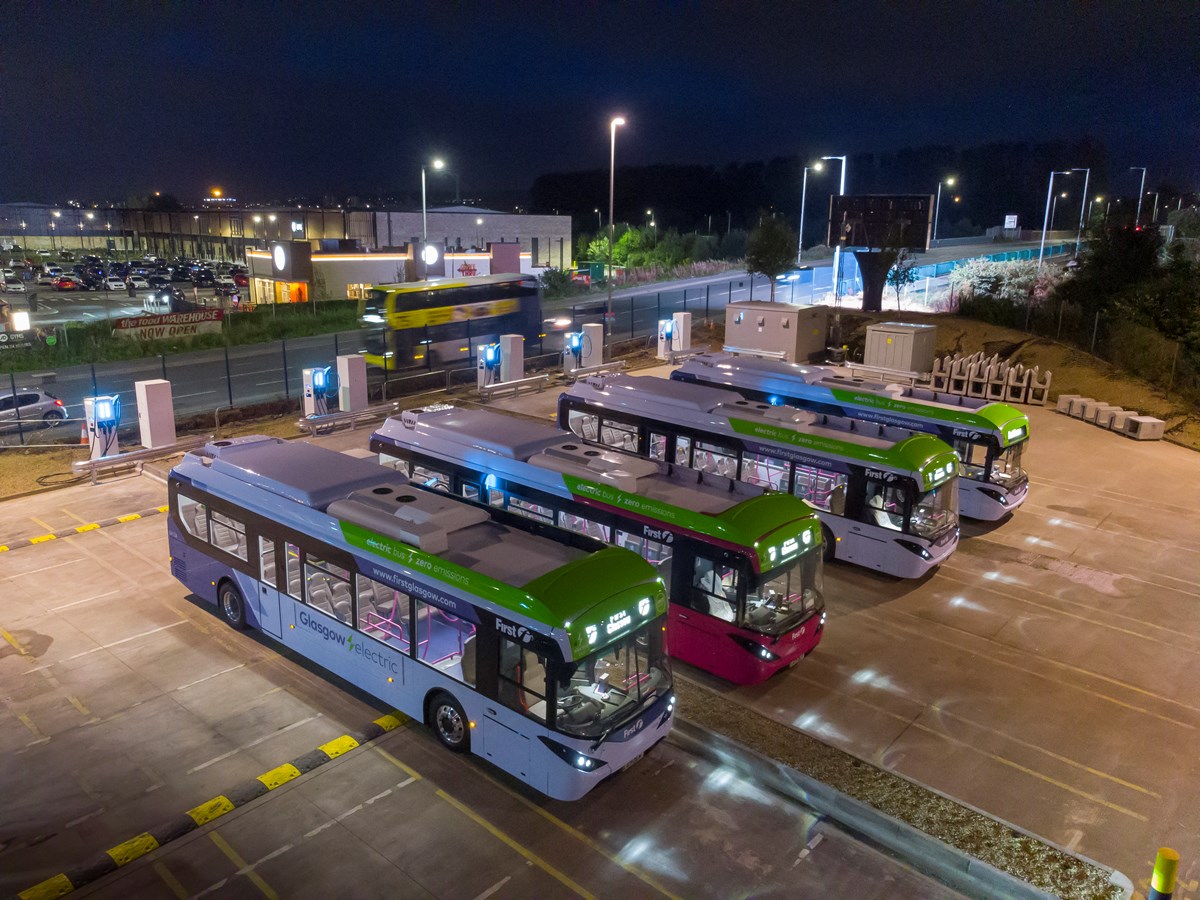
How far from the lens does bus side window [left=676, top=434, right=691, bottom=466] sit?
698 inches

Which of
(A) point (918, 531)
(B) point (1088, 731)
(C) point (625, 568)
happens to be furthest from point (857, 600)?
(C) point (625, 568)

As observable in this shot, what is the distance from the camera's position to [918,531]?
582 inches

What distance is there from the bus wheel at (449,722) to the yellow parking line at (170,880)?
9.86ft

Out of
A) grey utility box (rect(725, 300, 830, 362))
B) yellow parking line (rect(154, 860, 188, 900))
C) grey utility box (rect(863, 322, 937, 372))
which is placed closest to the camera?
yellow parking line (rect(154, 860, 188, 900))

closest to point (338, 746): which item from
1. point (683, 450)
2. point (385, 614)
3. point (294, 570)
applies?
point (385, 614)

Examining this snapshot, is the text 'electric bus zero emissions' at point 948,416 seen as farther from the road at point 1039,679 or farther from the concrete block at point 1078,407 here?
the concrete block at point 1078,407

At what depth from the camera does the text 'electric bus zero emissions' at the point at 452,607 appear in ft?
28.5

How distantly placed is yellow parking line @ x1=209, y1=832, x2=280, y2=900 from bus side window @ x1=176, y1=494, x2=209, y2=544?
553 cm

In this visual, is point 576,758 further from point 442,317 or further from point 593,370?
point 442,317

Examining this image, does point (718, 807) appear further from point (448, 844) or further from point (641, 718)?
point (448, 844)

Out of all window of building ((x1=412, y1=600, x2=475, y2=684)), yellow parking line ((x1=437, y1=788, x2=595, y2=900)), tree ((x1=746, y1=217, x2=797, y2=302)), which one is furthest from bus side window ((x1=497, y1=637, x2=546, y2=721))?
tree ((x1=746, y1=217, x2=797, y2=302))

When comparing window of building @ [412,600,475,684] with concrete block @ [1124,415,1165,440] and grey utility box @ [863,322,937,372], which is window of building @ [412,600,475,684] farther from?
grey utility box @ [863,322,937,372]

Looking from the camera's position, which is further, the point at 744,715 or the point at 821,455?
the point at 821,455

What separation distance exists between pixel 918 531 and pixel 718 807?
A: 24.3 feet
